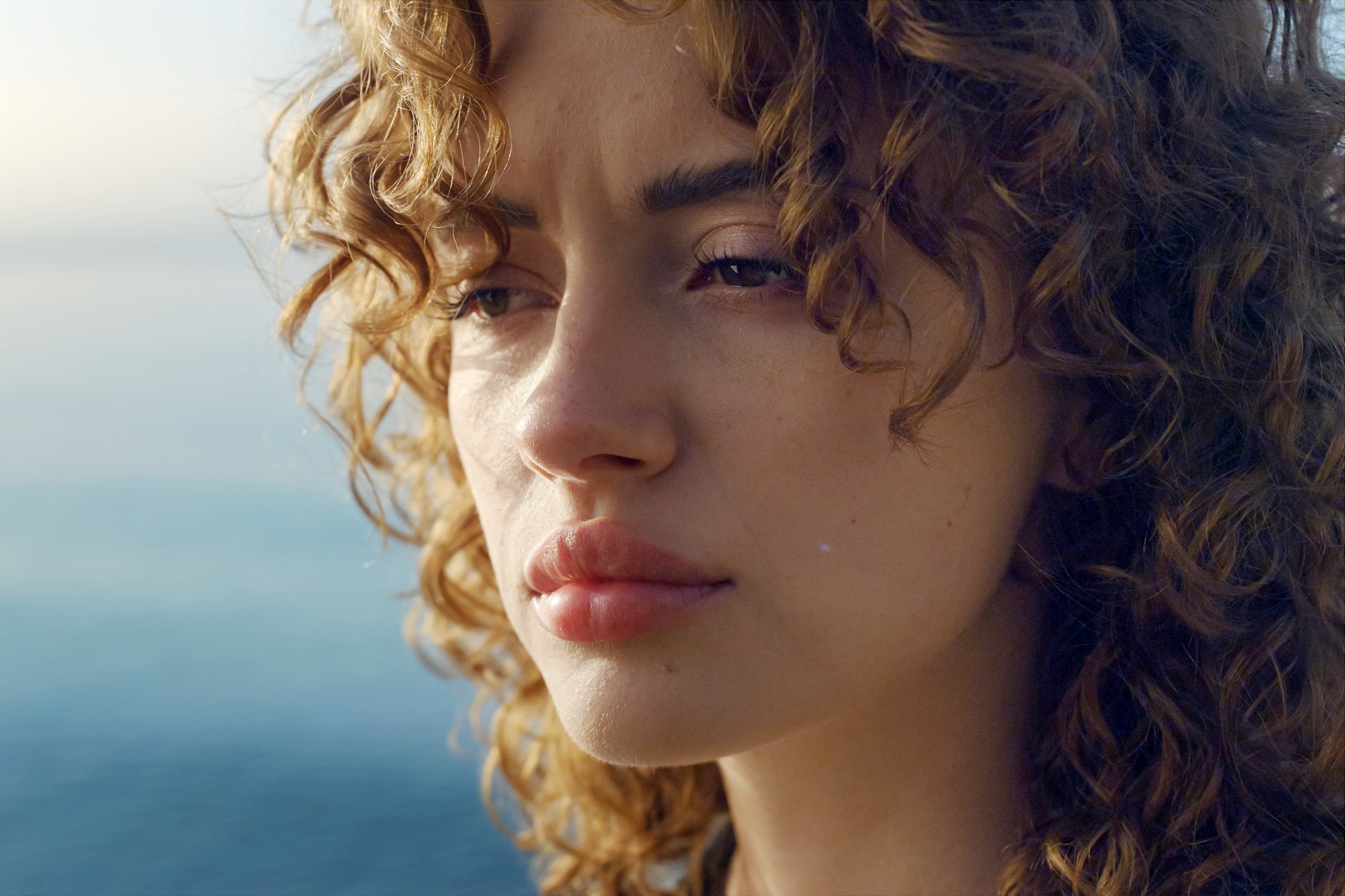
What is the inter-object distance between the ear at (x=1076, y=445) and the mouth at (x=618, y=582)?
0.40 meters

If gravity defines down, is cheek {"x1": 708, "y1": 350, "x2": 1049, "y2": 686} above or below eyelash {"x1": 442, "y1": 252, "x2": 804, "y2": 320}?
below

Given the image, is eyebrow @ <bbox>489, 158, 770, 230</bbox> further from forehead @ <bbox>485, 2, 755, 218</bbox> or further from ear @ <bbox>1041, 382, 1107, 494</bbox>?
ear @ <bbox>1041, 382, 1107, 494</bbox>

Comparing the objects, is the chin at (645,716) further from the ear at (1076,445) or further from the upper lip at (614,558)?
the ear at (1076,445)

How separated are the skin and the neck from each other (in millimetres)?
130

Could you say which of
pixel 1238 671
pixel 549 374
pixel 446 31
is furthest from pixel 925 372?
pixel 446 31

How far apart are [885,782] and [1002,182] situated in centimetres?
72

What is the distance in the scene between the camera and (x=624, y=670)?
1265mm

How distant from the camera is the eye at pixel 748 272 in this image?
A: 1.20m

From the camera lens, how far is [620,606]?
4.04ft

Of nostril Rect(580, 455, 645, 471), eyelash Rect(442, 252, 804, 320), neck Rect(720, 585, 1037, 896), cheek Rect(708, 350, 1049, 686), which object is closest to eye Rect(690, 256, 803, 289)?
eyelash Rect(442, 252, 804, 320)

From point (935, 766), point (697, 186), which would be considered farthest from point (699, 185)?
point (935, 766)

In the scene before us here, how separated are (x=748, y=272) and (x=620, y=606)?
0.37 metres

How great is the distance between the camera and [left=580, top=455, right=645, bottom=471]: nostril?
120 centimetres

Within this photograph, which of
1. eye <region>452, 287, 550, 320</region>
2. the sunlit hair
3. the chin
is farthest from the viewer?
eye <region>452, 287, 550, 320</region>
